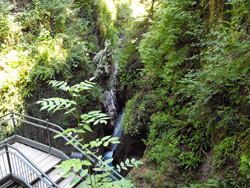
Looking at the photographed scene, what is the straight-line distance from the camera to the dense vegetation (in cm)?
421

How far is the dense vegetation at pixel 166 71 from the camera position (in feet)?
13.8

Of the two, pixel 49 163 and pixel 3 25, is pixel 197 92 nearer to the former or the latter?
pixel 49 163

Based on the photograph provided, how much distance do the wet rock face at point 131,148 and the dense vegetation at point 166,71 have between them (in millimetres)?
384

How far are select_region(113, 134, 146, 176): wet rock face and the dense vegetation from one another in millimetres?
384

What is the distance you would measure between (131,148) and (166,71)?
363 centimetres

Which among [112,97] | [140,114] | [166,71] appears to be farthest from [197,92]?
[112,97]

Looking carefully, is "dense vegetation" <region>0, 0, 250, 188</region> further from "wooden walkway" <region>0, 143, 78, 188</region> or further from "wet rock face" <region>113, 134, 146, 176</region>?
"wooden walkway" <region>0, 143, 78, 188</region>

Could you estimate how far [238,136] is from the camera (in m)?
4.20

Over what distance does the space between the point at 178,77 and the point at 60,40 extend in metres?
6.51

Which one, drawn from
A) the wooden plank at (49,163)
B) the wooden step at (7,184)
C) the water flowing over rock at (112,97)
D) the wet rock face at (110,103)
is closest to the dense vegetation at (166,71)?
the water flowing over rock at (112,97)

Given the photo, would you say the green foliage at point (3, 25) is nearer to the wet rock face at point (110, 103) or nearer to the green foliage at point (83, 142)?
the wet rock face at point (110, 103)

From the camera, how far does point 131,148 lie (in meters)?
7.95

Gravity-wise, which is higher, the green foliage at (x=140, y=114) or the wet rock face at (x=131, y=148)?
the green foliage at (x=140, y=114)

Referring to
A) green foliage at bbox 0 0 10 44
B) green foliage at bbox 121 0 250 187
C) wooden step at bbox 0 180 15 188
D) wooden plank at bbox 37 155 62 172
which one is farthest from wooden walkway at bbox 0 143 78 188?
green foliage at bbox 0 0 10 44
